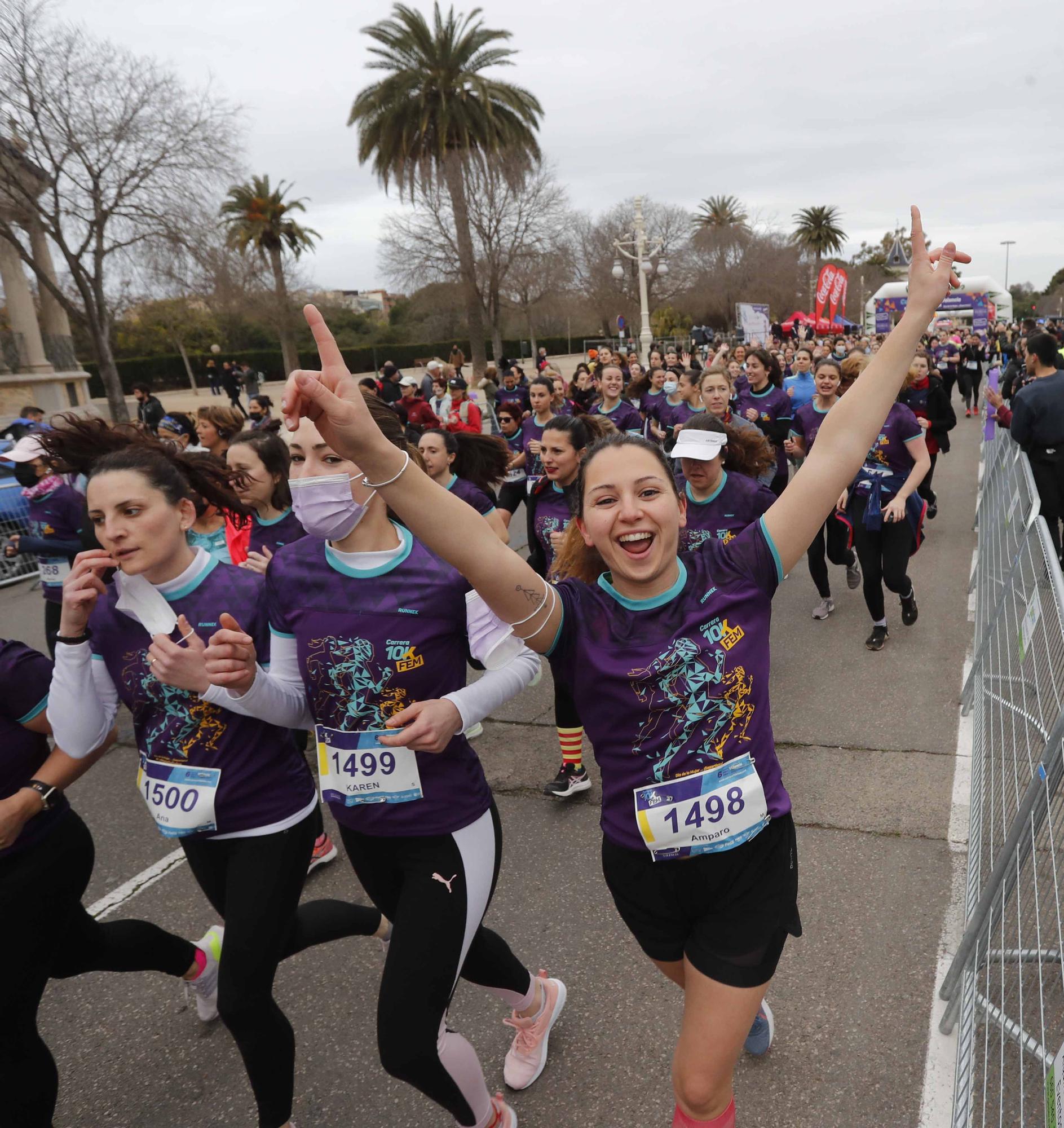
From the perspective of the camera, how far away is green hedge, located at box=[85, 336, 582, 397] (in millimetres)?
39844

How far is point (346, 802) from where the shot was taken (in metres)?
2.29

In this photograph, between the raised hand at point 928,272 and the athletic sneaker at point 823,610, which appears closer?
the raised hand at point 928,272

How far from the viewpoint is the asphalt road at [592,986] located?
2.62 metres

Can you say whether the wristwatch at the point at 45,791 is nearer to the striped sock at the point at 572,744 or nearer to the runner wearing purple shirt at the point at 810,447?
the striped sock at the point at 572,744

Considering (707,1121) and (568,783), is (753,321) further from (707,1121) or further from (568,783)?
(707,1121)

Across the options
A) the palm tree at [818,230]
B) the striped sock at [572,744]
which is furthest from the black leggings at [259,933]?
the palm tree at [818,230]

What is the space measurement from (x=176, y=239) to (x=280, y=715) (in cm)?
2072

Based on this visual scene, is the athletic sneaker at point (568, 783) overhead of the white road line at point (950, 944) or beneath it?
overhead

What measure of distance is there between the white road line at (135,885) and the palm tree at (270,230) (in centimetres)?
3490

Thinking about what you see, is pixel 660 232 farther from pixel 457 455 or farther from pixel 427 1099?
pixel 427 1099

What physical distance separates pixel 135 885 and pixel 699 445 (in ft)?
11.5

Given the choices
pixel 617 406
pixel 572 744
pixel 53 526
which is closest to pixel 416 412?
pixel 617 406

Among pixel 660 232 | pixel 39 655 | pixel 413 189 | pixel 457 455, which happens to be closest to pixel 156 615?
pixel 39 655

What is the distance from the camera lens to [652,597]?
2.02 meters
